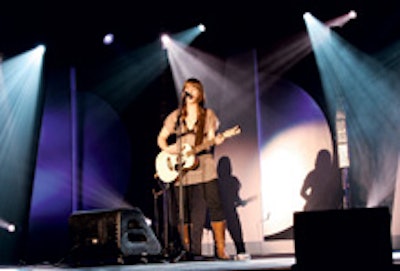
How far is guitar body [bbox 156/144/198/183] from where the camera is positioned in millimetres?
5434

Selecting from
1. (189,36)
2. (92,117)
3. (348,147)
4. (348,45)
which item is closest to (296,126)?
(348,147)

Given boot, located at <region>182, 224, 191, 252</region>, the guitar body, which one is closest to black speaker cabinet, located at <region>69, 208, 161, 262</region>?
boot, located at <region>182, 224, 191, 252</region>

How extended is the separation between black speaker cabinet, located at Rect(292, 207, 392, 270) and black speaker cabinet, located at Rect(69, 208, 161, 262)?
115 inches

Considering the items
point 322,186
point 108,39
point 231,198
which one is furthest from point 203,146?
point 108,39

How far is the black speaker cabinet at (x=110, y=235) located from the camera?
5141mm

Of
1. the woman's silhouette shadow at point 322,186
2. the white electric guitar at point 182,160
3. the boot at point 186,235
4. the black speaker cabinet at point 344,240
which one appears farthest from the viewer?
the woman's silhouette shadow at point 322,186

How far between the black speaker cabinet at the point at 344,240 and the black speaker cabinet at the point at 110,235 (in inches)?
115

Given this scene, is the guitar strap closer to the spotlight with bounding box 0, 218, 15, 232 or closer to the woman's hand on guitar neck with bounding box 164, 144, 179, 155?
the woman's hand on guitar neck with bounding box 164, 144, 179, 155

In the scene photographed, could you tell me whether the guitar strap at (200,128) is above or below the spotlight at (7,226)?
above

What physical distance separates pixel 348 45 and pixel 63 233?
4330 mm

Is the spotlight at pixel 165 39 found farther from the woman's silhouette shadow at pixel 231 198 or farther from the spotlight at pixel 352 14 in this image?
the spotlight at pixel 352 14

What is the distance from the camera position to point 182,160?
5.47 metres

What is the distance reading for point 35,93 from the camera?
752cm

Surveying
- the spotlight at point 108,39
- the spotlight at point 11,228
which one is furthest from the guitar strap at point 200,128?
the spotlight at point 11,228
